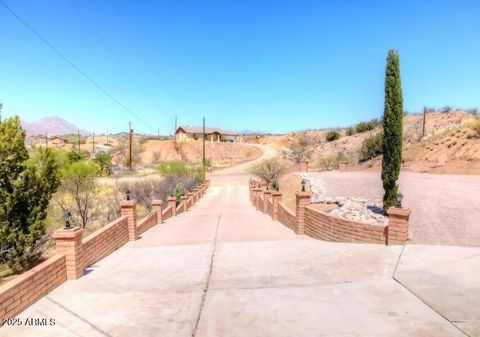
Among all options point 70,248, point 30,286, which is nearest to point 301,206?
point 70,248

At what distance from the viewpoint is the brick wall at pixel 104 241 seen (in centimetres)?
932

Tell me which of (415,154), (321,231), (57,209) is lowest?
(57,209)

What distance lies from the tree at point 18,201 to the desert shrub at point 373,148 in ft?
126

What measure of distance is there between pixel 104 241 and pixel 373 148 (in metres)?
41.2

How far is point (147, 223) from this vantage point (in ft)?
56.1

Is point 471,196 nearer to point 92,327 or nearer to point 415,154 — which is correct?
point 92,327

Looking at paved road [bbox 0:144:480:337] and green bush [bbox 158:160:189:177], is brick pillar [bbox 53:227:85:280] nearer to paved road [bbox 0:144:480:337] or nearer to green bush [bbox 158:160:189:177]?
paved road [bbox 0:144:480:337]

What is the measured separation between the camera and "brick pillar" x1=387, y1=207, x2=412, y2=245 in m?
9.45

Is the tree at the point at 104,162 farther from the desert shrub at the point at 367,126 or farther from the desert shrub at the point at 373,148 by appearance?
the desert shrub at the point at 367,126

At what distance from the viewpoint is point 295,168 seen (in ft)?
149

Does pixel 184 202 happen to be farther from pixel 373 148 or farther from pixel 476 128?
pixel 373 148

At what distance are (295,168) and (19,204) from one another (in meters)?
34.3

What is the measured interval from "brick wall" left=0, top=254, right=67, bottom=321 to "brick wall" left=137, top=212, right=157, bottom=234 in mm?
7210

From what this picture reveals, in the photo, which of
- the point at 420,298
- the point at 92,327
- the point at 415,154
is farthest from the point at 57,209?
the point at 415,154
